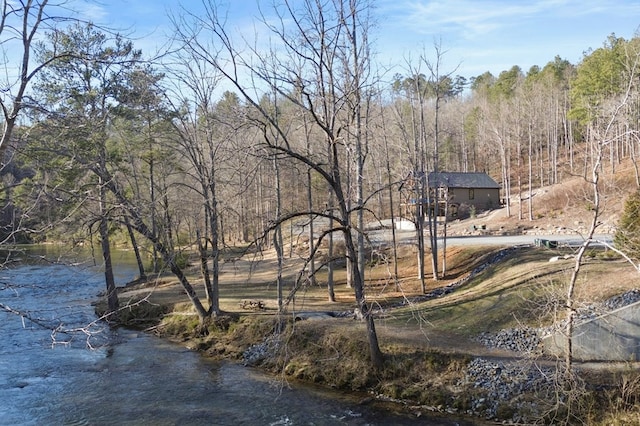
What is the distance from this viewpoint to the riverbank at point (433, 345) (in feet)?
A: 39.4

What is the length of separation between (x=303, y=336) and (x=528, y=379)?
741cm

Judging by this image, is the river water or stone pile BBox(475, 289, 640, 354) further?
stone pile BBox(475, 289, 640, 354)

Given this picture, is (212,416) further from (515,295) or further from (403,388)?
(515,295)

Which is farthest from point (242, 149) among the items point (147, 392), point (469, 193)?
point (469, 193)

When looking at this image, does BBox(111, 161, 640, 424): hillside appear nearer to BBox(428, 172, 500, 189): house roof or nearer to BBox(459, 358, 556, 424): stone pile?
BBox(459, 358, 556, 424): stone pile

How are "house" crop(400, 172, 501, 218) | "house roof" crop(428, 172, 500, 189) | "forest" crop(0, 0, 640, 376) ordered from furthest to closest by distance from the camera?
"house roof" crop(428, 172, 500, 189) → "house" crop(400, 172, 501, 218) → "forest" crop(0, 0, 640, 376)

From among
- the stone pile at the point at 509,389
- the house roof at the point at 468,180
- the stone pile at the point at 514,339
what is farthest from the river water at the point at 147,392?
the house roof at the point at 468,180

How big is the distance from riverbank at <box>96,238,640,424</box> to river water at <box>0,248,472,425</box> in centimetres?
80

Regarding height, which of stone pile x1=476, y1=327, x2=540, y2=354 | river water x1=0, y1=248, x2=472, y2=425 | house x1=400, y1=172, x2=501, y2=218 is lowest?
river water x1=0, y1=248, x2=472, y2=425

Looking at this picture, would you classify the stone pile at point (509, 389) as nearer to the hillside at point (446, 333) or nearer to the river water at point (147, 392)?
the hillside at point (446, 333)

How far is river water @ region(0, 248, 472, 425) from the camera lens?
12555 mm

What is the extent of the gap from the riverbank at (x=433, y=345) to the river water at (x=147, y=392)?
80 cm

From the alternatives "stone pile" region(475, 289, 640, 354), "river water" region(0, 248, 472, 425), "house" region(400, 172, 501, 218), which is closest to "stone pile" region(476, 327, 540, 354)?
"stone pile" region(475, 289, 640, 354)

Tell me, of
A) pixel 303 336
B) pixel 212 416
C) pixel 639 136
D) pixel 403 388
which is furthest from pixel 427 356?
pixel 639 136
